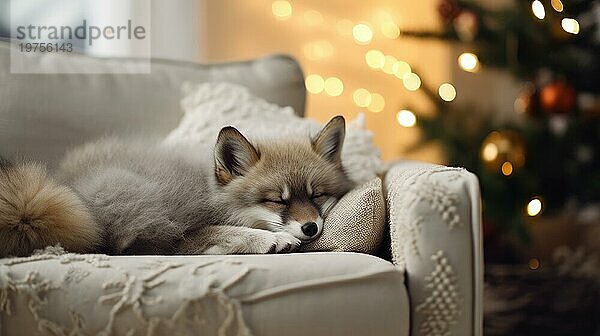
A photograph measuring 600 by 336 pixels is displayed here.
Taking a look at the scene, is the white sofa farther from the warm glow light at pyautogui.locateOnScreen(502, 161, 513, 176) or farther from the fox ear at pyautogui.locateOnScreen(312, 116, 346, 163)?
the warm glow light at pyautogui.locateOnScreen(502, 161, 513, 176)

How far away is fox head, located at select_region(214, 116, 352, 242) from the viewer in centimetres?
125

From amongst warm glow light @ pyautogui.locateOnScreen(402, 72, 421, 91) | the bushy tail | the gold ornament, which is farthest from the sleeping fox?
warm glow light @ pyautogui.locateOnScreen(402, 72, 421, 91)

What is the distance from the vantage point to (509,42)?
2.25 meters

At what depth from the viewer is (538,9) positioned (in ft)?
7.11

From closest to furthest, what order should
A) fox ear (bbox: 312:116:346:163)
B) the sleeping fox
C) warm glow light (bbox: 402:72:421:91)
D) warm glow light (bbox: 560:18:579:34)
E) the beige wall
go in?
the sleeping fox, fox ear (bbox: 312:116:346:163), warm glow light (bbox: 560:18:579:34), warm glow light (bbox: 402:72:421:91), the beige wall

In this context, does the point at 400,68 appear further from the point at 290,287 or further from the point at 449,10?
the point at 290,287

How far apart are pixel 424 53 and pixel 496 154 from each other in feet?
2.31

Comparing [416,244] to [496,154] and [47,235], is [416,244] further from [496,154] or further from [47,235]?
[496,154]

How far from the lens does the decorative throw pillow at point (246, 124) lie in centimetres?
146

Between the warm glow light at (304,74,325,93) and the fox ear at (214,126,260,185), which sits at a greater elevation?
the warm glow light at (304,74,325,93)

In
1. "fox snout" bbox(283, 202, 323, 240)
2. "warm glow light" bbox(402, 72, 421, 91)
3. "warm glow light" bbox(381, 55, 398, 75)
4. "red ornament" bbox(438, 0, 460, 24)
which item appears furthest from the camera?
"warm glow light" bbox(381, 55, 398, 75)

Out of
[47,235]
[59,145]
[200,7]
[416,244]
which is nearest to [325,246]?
[416,244]

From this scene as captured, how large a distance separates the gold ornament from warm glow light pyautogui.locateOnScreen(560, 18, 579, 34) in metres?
0.35

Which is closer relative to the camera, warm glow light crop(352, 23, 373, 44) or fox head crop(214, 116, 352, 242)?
fox head crop(214, 116, 352, 242)
